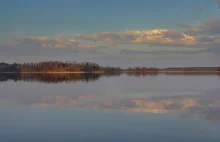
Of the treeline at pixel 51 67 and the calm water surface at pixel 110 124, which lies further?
the treeline at pixel 51 67

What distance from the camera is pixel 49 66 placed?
133375mm

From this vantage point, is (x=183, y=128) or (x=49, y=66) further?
(x=49, y=66)

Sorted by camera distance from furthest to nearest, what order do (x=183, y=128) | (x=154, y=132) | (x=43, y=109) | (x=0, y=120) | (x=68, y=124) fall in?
1. (x=43, y=109)
2. (x=0, y=120)
3. (x=68, y=124)
4. (x=183, y=128)
5. (x=154, y=132)

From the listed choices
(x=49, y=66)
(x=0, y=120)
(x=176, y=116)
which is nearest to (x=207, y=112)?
(x=176, y=116)

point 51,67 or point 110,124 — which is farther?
point 51,67

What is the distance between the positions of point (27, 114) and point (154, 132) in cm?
578

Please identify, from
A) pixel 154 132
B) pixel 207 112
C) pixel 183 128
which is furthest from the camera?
pixel 207 112

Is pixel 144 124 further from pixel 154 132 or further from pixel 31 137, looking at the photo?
pixel 31 137

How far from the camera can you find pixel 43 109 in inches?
547

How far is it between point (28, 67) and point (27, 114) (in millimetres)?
130954

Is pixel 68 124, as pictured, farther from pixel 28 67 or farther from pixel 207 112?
pixel 28 67

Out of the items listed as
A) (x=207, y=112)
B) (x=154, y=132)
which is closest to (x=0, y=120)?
(x=154, y=132)

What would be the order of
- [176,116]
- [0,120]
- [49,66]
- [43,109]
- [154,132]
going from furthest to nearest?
1. [49,66]
2. [43,109]
3. [176,116]
4. [0,120]
5. [154,132]

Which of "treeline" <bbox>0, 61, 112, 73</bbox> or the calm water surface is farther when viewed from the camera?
"treeline" <bbox>0, 61, 112, 73</bbox>
